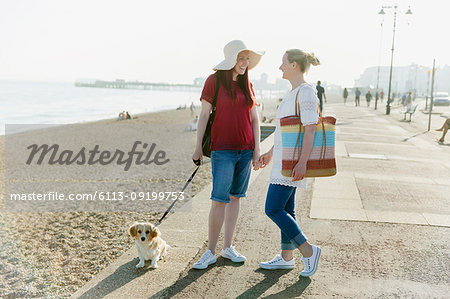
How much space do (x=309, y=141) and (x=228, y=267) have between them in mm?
1395

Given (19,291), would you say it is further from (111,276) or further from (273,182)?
(273,182)

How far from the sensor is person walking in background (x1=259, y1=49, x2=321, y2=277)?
10.9 feet

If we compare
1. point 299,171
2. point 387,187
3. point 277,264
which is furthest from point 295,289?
point 387,187

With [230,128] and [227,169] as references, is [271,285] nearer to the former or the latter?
[227,169]

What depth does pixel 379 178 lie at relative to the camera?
806 centimetres

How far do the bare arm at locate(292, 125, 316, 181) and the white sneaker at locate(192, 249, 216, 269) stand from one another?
112 centimetres

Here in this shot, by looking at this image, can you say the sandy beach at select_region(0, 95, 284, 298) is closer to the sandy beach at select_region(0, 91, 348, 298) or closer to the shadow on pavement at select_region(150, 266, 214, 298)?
the sandy beach at select_region(0, 91, 348, 298)

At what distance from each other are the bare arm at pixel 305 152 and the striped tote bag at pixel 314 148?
0.05 metres

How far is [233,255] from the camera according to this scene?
401cm

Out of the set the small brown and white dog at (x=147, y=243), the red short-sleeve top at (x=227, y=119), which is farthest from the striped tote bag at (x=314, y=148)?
the small brown and white dog at (x=147, y=243)

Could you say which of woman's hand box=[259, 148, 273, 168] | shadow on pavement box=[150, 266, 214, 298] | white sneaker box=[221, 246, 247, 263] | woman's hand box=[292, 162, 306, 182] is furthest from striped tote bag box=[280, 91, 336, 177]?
shadow on pavement box=[150, 266, 214, 298]

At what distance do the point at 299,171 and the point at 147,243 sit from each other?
1.53 meters

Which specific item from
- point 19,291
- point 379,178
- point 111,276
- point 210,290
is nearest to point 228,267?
point 210,290

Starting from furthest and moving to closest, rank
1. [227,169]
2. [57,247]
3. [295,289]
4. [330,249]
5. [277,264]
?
[57,247] < [330,249] < [277,264] < [227,169] < [295,289]
